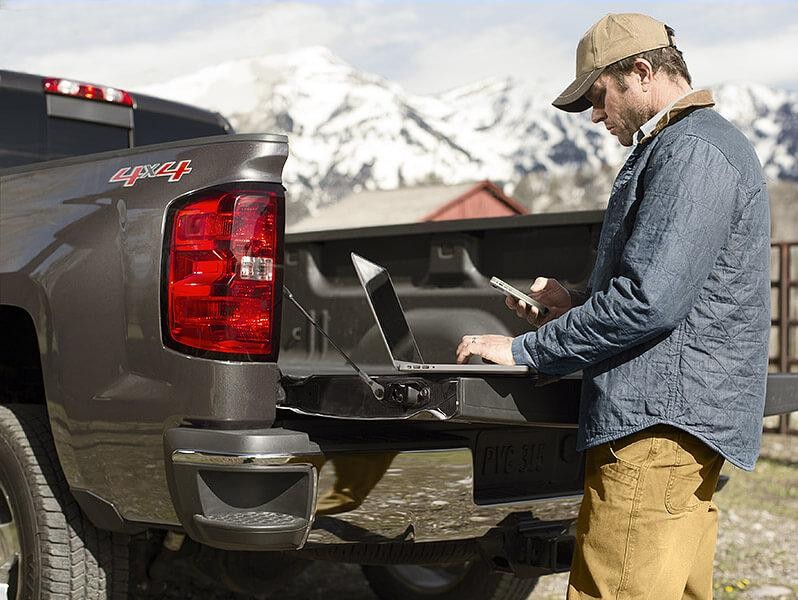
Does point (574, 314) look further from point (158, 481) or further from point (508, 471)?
point (158, 481)

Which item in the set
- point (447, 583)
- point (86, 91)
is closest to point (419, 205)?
point (86, 91)

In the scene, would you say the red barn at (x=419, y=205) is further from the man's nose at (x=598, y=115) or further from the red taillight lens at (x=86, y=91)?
the man's nose at (x=598, y=115)

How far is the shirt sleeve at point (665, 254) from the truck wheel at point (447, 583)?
193 centimetres

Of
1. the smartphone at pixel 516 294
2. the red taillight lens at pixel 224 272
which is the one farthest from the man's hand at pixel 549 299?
the red taillight lens at pixel 224 272

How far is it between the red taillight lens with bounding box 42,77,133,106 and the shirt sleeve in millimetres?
2780

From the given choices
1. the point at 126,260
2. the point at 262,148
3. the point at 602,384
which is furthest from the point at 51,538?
the point at 602,384

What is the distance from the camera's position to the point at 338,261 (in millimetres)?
4531

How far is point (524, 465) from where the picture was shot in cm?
345

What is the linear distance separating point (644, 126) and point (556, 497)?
126 cm

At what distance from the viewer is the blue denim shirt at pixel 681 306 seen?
2520 mm

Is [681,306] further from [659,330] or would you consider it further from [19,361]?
[19,361]

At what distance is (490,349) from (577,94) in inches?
25.8

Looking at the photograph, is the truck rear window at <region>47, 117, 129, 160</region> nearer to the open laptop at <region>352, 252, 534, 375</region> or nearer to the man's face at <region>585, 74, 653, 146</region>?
the open laptop at <region>352, 252, 534, 375</region>

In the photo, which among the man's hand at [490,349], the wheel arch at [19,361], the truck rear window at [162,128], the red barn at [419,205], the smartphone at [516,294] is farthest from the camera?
the red barn at [419,205]
